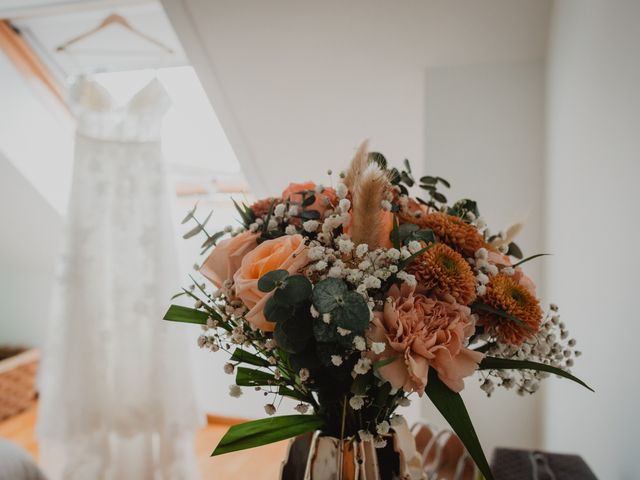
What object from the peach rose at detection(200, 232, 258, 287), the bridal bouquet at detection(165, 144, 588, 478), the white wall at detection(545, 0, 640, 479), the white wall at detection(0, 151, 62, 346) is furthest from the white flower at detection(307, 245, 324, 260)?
the white wall at detection(0, 151, 62, 346)

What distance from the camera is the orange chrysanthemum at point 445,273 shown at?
1.62 ft

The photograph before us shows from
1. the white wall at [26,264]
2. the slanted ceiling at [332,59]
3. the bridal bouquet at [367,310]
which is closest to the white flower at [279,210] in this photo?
the bridal bouquet at [367,310]

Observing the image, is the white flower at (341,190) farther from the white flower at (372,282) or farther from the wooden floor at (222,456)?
the wooden floor at (222,456)

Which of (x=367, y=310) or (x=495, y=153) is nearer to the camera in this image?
(x=367, y=310)

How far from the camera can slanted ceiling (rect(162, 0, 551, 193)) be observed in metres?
1.53

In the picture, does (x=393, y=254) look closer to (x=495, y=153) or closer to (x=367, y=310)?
(x=367, y=310)

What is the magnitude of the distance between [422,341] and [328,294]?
0.32 feet

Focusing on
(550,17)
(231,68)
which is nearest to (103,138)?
(231,68)

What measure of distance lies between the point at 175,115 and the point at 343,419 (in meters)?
2.28

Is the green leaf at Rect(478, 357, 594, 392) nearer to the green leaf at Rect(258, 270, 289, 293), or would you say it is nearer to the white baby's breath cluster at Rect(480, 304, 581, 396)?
the white baby's breath cluster at Rect(480, 304, 581, 396)

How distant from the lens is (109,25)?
6.92ft

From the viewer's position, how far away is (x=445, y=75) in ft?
5.55

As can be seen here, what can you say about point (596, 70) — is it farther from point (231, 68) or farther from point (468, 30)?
point (231, 68)

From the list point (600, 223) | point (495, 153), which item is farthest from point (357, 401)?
point (495, 153)
